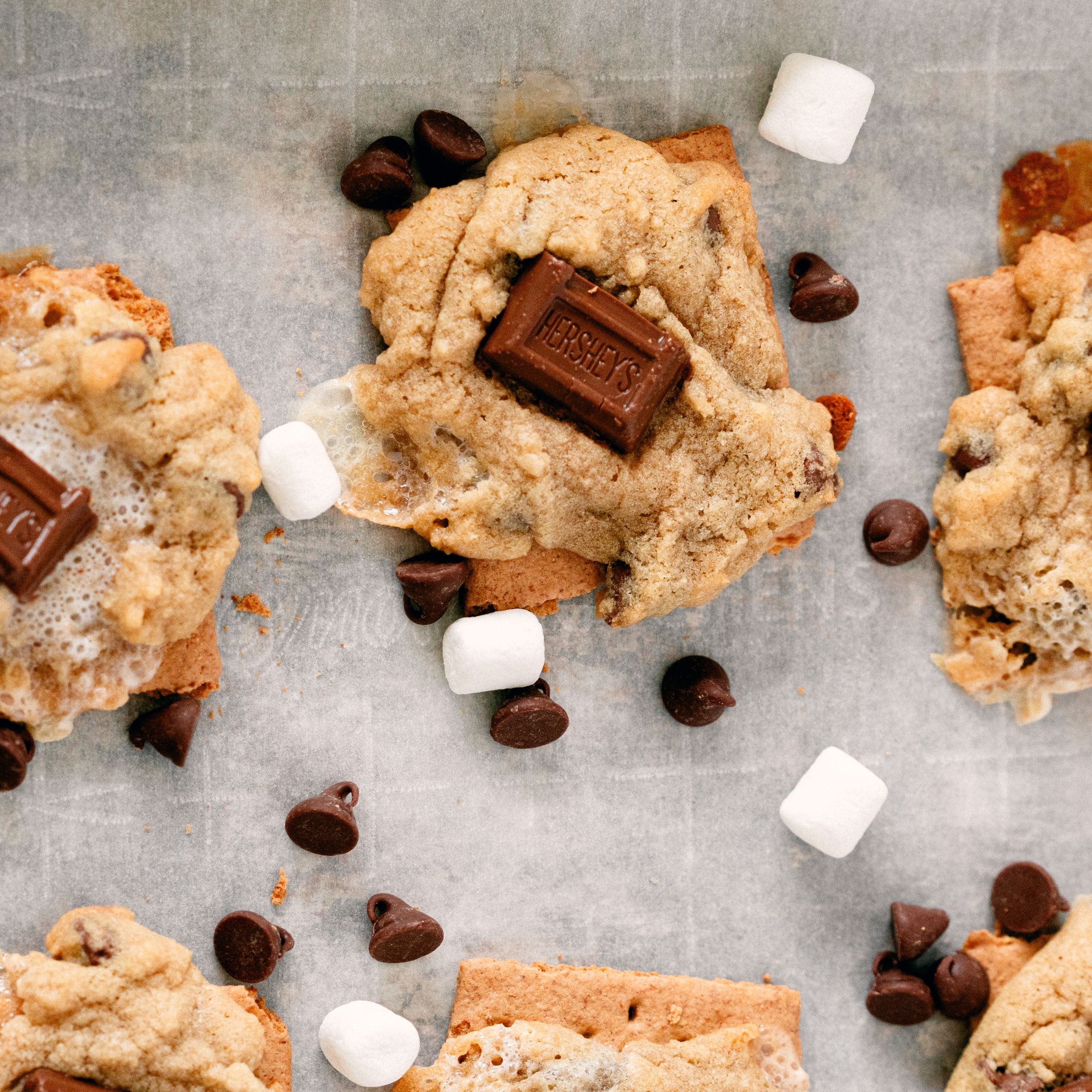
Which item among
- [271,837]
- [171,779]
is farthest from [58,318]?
[271,837]

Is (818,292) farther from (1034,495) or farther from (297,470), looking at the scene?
(297,470)

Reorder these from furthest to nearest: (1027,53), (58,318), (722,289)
Result: (1027,53) → (722,289) → (58,318)

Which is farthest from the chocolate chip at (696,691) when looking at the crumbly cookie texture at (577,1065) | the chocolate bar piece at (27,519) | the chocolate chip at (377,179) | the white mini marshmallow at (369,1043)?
the chocolate bar piece at (27,519)

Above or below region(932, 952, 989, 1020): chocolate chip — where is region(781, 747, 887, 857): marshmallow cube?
above

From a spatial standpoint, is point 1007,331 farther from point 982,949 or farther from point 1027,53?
point 982,949

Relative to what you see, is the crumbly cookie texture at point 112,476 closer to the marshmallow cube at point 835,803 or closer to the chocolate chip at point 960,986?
the marshmallow cube at point 835,803

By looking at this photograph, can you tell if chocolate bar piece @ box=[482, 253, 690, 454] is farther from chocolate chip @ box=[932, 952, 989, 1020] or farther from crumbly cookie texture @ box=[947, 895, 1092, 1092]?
crumbly cookie texture @ box=[947, 895, 1092, 1092]

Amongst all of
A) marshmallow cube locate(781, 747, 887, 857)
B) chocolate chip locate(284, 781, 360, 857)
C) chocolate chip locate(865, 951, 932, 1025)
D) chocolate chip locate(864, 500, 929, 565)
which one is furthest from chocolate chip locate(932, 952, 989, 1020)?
chocolate chip locate(284, 781, 360, 857)
